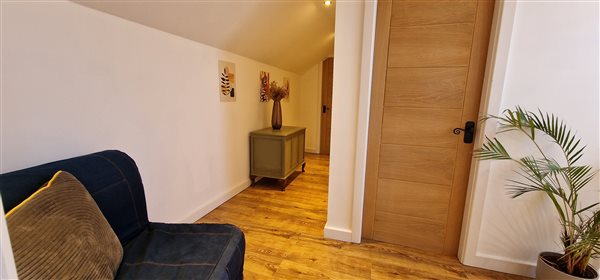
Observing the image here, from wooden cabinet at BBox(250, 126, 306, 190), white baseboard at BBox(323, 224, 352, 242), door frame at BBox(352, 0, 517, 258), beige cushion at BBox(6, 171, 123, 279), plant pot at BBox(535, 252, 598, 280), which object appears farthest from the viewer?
wooden cabinet at BBox(250, 126, 306, 190)

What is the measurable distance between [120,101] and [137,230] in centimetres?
82

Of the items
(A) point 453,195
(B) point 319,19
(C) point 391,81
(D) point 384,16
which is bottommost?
(A) point 453,195

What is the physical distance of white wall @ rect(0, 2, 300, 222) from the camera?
117 cm

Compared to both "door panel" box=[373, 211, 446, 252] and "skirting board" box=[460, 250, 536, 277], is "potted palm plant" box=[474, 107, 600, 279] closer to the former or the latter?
"skirting board" box=[460, 250, 536, 277]

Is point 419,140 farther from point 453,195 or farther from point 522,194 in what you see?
point 522,194

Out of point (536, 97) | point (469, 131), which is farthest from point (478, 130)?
point (536, 97)

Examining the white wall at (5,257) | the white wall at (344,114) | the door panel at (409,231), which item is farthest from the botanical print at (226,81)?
the white wall at (5,257)

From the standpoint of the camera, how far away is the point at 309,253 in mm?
1943

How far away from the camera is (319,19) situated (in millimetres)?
3072

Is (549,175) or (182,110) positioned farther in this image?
(182,110)

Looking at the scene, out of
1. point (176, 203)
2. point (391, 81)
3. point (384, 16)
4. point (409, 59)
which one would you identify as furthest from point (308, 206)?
point (384, 16)

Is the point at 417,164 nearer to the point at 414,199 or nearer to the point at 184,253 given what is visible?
the point at 414,199

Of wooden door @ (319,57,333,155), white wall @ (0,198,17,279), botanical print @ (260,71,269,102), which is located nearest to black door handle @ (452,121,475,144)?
white wall @ (0,198,17,279)

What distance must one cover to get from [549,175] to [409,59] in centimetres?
113
